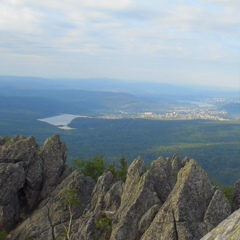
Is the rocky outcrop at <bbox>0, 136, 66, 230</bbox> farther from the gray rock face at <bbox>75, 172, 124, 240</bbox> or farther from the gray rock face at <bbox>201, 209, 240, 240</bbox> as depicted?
the gray rock face at <bbox>201, 209, 240, 240</bbox>

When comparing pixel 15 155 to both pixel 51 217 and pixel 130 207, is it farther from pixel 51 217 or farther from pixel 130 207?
pixel 130 207

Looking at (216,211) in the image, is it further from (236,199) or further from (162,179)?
(162,179)

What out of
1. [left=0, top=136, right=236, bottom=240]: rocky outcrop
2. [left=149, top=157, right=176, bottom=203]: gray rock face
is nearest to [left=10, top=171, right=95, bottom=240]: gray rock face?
[left=0, top=136, right=236, bottom=240]: rocky outcrop

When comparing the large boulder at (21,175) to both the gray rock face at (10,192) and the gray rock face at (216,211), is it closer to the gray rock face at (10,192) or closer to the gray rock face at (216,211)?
the gray rock face at (10,192)

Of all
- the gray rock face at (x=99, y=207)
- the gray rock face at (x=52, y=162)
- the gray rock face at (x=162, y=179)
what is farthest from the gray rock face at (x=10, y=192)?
the gray rock face at (x=162, y=179)

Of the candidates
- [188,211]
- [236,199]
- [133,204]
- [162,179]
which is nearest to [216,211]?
[188,211]

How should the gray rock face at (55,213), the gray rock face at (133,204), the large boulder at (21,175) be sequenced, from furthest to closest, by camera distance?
1. the large boulder at (21,175)
2. the gray rock face at (55,213)
3. the gray rock face at (133,204)

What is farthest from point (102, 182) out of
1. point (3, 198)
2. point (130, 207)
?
point (3, 198)

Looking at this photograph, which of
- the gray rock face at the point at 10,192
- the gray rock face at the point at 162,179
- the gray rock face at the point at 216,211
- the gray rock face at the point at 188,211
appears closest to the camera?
the gray rock face at the point at 188,211
